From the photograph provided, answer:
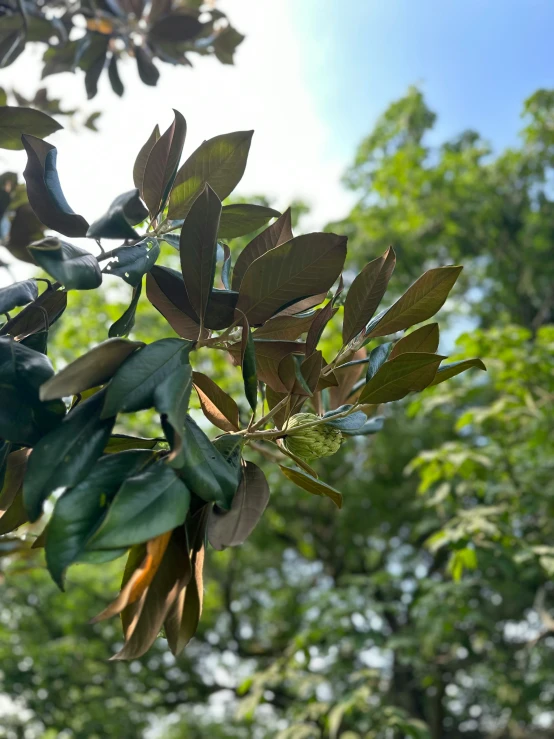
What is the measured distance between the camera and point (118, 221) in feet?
1.58

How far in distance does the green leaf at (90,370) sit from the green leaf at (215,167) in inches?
9.4

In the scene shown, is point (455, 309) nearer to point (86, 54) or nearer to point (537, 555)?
point (537, 555)

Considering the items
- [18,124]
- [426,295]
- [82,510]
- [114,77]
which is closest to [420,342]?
[426,295]

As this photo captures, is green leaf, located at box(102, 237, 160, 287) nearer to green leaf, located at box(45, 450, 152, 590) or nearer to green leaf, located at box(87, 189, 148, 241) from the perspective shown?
green leaf, located at box(87, 189, 148, 241)

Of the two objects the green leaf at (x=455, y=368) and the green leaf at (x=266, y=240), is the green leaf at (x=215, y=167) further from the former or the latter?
the green leaf at (x=455, y=368)

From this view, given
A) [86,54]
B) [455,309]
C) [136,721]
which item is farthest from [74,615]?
[86,54]

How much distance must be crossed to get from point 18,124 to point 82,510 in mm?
621

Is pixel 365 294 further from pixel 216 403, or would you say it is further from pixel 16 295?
pixel 16 295

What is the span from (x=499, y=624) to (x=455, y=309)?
2.83m

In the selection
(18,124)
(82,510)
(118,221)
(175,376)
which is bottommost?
(82,510)

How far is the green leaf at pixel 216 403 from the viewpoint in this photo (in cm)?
64

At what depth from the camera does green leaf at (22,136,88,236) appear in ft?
1.85

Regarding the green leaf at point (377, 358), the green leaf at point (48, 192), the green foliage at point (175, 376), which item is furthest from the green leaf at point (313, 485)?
the green leaf at point (48, 192)

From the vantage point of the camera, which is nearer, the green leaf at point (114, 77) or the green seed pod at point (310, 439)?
the green seed pod at point (310, 439)
